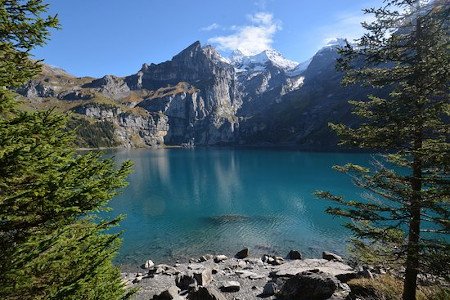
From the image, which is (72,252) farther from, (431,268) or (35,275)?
(431,268)

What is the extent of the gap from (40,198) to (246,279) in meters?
24.0

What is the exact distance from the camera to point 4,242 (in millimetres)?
6914

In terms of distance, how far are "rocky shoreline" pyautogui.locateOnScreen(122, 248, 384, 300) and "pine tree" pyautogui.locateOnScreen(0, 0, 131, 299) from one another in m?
8.51

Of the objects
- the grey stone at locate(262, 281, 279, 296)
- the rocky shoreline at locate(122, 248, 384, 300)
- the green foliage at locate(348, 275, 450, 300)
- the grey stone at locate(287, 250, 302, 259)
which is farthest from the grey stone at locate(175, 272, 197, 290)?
the grey stone at locate(287, 250, 302, 259)

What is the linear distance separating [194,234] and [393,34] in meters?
42.3

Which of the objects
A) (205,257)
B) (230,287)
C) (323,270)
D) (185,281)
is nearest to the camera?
(230,287)

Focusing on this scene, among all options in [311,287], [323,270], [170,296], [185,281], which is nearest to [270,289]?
[311,287]

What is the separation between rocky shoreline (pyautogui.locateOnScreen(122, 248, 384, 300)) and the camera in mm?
20641

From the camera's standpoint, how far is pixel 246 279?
28078 millimetres

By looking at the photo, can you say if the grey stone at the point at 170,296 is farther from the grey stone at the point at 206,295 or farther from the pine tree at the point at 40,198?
the pine tree at the point at 40,198

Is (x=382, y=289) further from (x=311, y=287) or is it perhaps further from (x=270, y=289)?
(x=270, y=289)

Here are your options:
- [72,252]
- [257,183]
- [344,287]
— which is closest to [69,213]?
[72,252]

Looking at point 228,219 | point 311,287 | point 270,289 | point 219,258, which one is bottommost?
point 228,219

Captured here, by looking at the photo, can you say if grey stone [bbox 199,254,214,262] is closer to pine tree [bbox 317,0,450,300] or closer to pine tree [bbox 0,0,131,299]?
pine tree [bbox 317,0,450,300]
